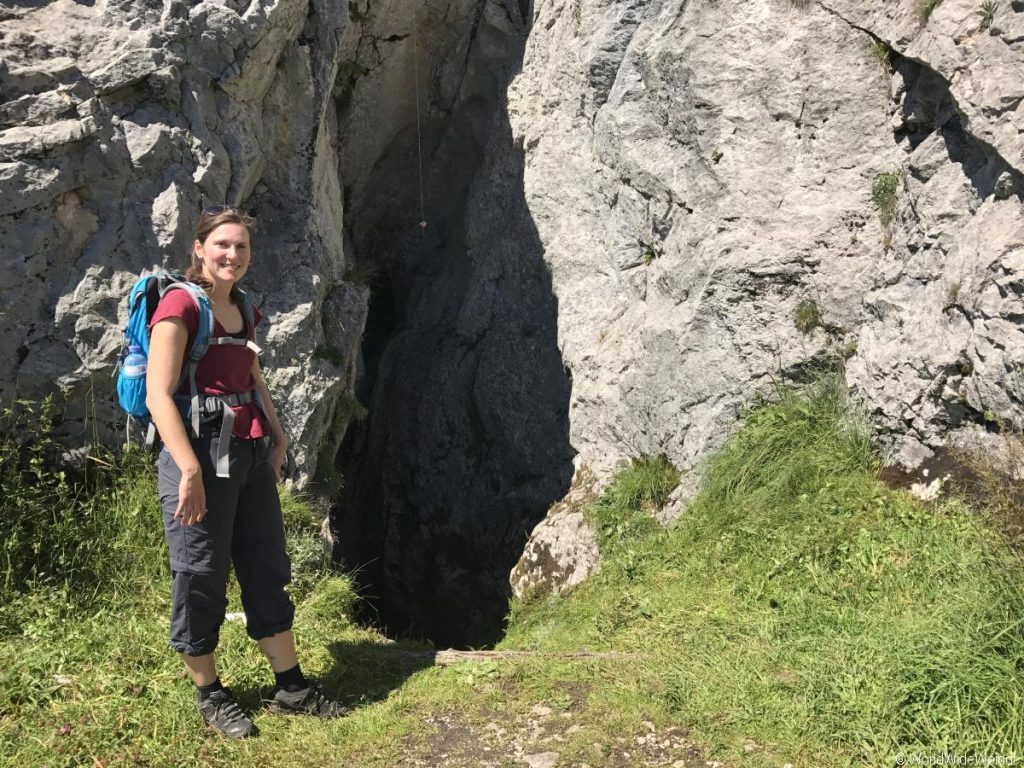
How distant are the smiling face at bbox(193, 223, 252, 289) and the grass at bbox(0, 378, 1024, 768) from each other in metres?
2.12

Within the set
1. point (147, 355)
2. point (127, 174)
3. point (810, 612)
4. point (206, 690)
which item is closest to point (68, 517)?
point (206, 690)

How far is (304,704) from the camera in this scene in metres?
4.23

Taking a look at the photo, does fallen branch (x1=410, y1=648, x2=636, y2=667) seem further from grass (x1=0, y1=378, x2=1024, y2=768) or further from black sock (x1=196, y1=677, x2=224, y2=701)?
black sock (x1=196, y1=677, x2=224, y2=701)

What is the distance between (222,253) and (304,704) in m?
2.29

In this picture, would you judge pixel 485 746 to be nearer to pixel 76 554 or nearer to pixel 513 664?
pixel 513 664

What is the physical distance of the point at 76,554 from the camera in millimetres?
5047

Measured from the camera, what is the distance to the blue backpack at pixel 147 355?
370 centimetres

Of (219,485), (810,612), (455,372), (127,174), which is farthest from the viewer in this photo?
(455,372)

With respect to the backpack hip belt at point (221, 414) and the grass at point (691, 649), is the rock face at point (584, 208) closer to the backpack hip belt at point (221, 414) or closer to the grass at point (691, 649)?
the grass at point (691, 649)

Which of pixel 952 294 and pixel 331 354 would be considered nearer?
pixel 952 294

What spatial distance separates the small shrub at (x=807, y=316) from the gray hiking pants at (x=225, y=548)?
4.05 metres

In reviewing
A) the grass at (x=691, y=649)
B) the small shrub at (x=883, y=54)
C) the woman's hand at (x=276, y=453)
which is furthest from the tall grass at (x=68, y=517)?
the small shrub at (x=883, y=54)

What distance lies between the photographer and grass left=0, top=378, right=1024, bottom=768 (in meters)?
3.64

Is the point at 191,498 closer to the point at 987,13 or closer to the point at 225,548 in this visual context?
the point at 225,548
